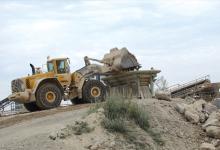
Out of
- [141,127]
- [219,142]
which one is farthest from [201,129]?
[141,127]

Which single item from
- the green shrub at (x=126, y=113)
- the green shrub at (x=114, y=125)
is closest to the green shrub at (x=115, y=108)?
the green shrub at (x=126, y=113)

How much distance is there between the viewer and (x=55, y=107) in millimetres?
28453

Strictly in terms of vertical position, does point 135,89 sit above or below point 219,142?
above

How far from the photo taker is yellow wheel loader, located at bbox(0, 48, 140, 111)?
28250 mm

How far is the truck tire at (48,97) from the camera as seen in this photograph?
28344mm

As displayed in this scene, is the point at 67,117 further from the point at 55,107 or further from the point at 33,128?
the point at 55,107

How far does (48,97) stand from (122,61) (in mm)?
4353

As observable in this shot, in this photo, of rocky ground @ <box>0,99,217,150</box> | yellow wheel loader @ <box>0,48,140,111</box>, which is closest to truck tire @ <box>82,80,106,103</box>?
yellow wheel loader @ <box>0,48,140,111</box>

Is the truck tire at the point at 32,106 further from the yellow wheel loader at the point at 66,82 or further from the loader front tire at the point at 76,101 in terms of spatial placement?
the loader front tire at the point at 76,101

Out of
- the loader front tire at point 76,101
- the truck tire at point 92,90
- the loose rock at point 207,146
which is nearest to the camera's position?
the loose rock at point 207,146

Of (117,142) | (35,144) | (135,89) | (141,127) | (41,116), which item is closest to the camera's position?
(35,144)

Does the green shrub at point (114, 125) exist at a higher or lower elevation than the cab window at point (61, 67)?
lower

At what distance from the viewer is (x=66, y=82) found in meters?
29.9

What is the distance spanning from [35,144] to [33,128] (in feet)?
12.0
